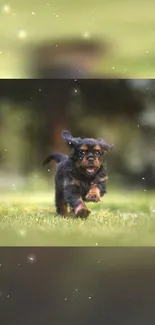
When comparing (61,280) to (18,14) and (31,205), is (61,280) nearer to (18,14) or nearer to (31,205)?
(31,205)

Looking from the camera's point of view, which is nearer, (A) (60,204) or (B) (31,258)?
(B) (31,258)

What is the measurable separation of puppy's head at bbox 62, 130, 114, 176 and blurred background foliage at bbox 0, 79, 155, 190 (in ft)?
0.13

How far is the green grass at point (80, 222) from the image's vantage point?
1900 mm

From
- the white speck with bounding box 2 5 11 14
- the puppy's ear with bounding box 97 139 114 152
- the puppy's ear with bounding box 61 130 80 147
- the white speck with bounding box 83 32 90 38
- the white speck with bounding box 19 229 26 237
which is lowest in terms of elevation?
the white speck with bounding box 19 229 26 237

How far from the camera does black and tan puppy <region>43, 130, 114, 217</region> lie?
74.9 inches

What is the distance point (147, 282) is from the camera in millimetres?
1686

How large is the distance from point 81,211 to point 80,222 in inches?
1.6

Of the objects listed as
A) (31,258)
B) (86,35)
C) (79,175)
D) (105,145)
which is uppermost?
(86,35)

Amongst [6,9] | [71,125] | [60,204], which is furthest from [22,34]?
[60,204]

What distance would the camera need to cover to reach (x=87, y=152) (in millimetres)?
1889

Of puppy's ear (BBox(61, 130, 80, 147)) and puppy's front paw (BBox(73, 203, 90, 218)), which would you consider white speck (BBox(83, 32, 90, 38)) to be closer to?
puppy's ear (BBox(61, 130, 80, 147))

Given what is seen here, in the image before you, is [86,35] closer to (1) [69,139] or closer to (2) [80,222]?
(1) [69,139]

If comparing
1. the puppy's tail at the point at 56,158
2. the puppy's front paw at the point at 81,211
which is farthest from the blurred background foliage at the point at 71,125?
the puppy's front paw at the point at 81,211

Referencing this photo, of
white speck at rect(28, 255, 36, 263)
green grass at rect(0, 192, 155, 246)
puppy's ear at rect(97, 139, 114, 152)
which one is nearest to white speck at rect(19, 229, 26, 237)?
green grass at rect(0, 192, 155, 246)
